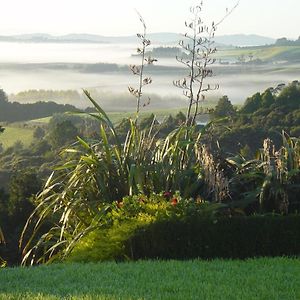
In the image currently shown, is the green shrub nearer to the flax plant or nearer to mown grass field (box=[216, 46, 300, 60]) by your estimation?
the flax plant

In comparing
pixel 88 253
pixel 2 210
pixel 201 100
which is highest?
pixel 201 100

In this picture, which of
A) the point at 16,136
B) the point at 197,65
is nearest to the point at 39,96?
the point at 16,136

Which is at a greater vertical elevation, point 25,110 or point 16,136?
point 25,110

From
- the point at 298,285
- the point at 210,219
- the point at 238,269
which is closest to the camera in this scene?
the point at 298,285

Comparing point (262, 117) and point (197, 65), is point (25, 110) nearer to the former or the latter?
point (262, 117)

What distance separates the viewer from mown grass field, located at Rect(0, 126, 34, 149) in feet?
191

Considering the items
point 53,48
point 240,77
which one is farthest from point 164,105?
point 53,48

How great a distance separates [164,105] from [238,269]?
5646cm

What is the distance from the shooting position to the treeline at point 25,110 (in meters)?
70.8

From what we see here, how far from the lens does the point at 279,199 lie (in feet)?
22.5

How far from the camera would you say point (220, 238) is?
5.92 metres

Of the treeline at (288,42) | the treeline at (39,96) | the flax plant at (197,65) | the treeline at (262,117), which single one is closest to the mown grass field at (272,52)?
the treeline at (288,42)

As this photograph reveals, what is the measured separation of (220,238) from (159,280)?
1265 mm

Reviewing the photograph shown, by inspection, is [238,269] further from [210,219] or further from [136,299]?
[136,299]
